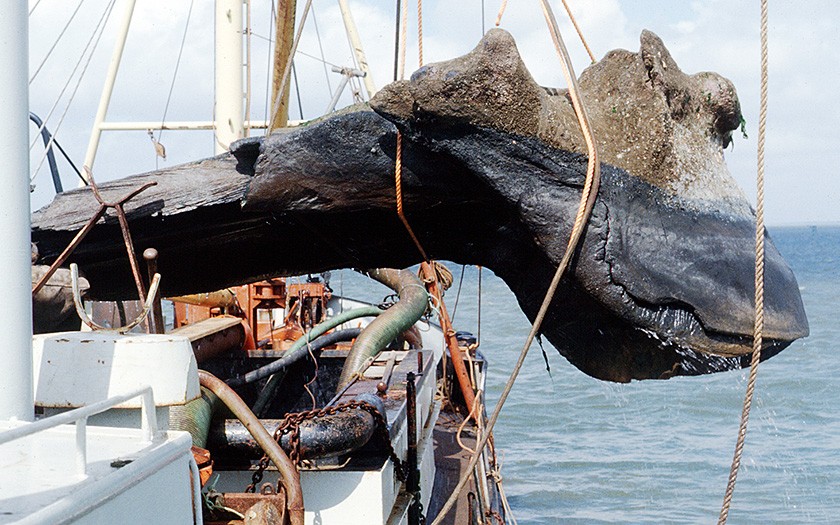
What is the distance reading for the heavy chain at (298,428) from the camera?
155 inches

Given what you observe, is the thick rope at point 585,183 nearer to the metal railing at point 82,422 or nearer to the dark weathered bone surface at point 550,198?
the dark weathered bone surface at point 550,198

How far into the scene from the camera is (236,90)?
1133cm

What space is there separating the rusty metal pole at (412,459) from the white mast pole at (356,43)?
12.4 m

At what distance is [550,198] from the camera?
306cm

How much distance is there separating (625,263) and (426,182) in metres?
0.70

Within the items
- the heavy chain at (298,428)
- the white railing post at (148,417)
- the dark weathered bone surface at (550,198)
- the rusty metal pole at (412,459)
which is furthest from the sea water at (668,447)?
the white railing post at (148,417)

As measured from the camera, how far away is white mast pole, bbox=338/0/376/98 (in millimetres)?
16938

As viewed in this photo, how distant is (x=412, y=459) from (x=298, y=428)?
115 cm

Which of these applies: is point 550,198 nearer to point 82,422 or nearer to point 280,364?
point 82,422

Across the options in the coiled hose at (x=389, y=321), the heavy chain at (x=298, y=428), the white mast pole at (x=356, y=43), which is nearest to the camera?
the heavy chain at (x=298, y=428)

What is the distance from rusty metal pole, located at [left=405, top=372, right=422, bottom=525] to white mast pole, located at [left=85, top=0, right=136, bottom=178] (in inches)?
419

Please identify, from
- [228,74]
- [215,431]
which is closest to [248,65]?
[228,74]

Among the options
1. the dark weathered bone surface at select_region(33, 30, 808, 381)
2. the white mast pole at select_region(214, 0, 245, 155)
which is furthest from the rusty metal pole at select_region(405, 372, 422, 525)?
the white mast pole at select_region(214, 0, 245, 155)

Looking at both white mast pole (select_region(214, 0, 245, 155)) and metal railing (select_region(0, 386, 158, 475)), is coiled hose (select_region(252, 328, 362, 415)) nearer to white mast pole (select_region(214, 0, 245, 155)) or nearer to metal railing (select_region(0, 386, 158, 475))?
white mast pole (select_region(214, 0, 245, 155))
